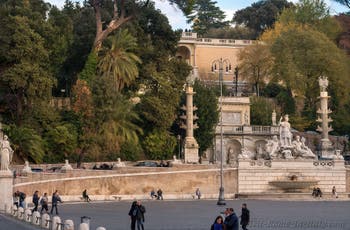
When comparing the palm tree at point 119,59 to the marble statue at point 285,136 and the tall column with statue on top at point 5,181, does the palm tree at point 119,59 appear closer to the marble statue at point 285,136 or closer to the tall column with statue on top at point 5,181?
the marble statue at point 285,136

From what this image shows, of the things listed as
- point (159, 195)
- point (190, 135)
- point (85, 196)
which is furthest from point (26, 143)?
point (190, 135)

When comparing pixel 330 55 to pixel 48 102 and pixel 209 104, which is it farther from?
pixel 48 102

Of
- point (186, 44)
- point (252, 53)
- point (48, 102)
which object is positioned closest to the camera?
point (48, 102)

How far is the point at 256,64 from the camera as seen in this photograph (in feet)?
286

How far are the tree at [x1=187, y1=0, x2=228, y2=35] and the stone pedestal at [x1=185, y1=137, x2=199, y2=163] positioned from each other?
49.6m

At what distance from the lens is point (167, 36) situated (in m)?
70.4

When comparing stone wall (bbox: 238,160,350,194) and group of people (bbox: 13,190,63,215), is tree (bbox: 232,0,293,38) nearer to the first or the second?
stone wall (bbox: 238,160,350,194)

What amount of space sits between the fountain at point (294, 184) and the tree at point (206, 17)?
56.0 m

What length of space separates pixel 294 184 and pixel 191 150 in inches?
357

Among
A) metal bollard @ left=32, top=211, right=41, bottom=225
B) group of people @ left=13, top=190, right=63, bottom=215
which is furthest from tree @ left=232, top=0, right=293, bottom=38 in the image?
metal bollard @ left=32, top=211, right=41, bottom=225

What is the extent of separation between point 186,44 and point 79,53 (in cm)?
2907

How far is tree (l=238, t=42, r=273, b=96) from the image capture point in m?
85.8

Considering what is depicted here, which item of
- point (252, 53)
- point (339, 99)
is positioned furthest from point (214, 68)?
point (339, 99)

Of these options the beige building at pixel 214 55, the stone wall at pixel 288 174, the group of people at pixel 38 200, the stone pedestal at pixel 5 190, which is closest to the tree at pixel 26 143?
the group of people at pixel 38 200
